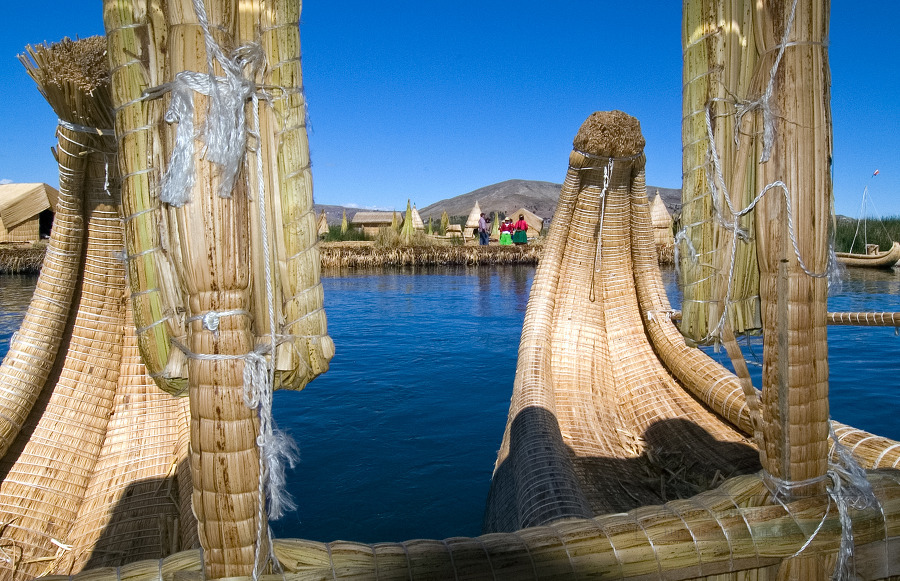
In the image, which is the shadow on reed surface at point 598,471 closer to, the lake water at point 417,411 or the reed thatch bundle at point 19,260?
the lake water at point 417,411

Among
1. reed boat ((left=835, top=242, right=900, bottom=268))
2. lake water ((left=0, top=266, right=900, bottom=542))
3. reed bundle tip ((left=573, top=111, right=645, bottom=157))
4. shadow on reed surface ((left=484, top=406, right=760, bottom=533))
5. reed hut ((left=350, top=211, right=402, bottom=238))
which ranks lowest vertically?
lake water ((left=0, top=266, right=900, bottom=542))

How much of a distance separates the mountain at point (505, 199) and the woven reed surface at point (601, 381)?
5817cm

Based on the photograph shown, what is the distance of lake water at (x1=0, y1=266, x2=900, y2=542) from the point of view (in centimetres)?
350

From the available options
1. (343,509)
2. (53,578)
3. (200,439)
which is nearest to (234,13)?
(200,439)

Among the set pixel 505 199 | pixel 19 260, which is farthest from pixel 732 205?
pixel 505 199

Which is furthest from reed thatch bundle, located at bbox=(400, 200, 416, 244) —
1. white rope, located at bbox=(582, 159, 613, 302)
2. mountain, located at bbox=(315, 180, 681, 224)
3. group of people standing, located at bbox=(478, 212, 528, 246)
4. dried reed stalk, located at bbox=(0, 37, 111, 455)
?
mountain, located at bbox=(315, 180, 681, 224)

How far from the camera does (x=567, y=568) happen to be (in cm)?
124

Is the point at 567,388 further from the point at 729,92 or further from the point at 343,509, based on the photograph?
the point at 729,92

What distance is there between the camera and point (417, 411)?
536cm

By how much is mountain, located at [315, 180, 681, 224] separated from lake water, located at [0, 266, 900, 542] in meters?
53.3

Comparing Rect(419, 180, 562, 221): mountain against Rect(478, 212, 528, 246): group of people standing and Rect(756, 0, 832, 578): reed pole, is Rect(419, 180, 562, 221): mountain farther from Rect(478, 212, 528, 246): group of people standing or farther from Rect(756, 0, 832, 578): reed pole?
Rect(756, 0, 832, 578): reed pole

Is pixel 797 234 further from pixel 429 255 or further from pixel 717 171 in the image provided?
pixel 429 255

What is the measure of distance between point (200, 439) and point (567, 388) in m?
2.97

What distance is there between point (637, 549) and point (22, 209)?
76.4 ft
